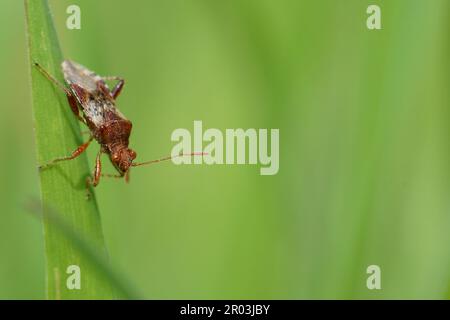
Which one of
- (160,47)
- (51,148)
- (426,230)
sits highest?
(160,47)

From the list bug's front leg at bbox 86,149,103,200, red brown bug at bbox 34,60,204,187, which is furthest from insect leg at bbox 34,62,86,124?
red brown bug at bbox 34,60,204,187

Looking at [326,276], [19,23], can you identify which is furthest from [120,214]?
[19,23]

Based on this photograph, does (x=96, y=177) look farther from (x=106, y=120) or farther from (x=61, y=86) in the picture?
(x=61, y=86)

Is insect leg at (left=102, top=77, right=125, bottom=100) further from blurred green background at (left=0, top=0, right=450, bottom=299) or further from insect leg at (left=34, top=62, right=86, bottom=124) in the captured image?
insect leg at (left=34, top=62, right=86, bottom=124)

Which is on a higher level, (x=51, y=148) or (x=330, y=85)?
(x=330, y=85)

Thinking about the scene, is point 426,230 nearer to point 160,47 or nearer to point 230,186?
point 230,186

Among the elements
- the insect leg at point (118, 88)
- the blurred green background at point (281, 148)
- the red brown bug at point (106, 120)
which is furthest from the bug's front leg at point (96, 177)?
the insect leg at point (118, 88)
